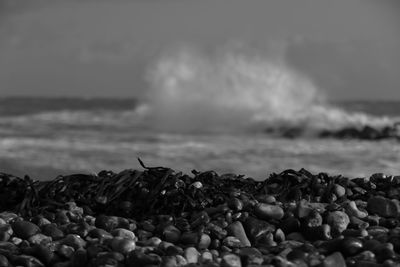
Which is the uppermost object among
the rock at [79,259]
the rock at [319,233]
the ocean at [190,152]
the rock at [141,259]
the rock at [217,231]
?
the ocean at [190,152]

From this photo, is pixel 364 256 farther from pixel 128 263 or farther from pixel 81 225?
pixel 81 225

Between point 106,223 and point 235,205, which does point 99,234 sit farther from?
point 235,205

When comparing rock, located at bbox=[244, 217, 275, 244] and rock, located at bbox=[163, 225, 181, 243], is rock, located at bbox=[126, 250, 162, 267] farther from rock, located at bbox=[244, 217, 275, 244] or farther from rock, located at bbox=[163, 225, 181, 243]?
rock, located at bbox=[244, 217, 275, 244]

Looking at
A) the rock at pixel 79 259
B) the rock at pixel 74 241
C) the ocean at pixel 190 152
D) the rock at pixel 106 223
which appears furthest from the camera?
the ocean at pixel 190 152

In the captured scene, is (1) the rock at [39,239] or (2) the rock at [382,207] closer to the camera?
(1) the rock at [39,239]

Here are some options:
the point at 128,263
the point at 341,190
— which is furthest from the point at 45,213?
the point at 341,190

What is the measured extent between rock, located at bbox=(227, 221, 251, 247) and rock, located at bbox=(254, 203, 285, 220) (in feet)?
0.65

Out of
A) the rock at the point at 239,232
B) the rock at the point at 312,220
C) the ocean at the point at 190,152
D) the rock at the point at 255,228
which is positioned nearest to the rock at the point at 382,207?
the rock at the point at 312,220

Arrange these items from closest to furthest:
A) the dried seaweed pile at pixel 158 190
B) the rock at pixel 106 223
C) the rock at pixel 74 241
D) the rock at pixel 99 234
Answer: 1. the rock at pixel 74 241
2. the rock at pixel 99 234
3. the rock at pixel 106 223
4. the dried seaweed pile at pixel 158 190

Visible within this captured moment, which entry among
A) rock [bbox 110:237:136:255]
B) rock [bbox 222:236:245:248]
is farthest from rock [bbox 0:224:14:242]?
rock [bbox 222:236:245:248]

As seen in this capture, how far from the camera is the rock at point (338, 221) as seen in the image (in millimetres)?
2945

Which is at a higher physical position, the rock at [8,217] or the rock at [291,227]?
the rock at [291,227]

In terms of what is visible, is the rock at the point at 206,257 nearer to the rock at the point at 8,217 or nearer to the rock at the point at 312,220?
the rock at the point at 312,220

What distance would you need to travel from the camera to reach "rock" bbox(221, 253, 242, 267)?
7.93 ft
